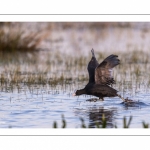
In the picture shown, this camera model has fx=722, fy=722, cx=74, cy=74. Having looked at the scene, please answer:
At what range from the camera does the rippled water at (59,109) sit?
10930mm

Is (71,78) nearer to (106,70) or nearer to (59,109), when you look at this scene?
(106,70)

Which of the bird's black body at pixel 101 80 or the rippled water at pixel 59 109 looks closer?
the rippled water at pixel 59 109

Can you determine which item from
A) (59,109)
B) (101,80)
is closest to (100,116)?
(59,109)

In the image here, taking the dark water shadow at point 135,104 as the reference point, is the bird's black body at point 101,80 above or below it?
above

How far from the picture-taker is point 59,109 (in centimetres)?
1138

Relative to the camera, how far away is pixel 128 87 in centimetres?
1257

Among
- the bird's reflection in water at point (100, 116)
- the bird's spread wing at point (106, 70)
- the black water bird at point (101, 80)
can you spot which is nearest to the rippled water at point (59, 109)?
the bird's reflection in water at point (100, 116)

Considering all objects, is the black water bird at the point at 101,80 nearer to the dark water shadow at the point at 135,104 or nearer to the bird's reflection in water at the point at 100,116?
the dark water shadow at the point at 135,104

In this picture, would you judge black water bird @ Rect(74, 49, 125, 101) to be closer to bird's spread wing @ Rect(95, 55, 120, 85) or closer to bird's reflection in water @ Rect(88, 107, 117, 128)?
bird's spread wing @ Rect(95, 55, 120, 85)

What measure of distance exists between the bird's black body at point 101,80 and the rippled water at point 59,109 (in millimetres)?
131

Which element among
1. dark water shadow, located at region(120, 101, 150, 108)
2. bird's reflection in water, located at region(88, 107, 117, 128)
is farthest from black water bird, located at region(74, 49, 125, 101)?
bird's reflection in water, located at region(88, 107, 117, 128)
